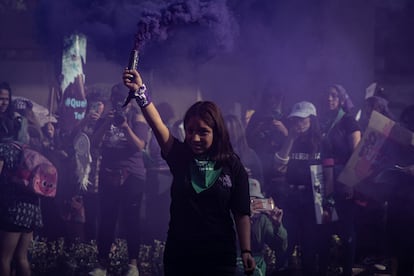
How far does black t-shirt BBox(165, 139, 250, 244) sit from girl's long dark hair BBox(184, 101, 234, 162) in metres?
0.07

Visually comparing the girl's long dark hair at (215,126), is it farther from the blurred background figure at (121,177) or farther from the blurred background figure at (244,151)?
the blurred background figure at (121,177)

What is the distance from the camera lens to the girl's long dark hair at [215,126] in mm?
3820

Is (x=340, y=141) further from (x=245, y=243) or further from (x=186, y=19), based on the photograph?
(x=245, y=243)

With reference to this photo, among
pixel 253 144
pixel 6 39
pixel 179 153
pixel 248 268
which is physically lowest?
pixel 248 268

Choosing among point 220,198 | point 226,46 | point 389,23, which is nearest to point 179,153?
point 220,198

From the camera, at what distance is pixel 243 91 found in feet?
25.3

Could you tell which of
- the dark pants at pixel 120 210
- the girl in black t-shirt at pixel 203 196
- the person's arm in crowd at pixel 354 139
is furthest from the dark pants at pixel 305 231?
the girl in black t-shirt at pixel 203 196

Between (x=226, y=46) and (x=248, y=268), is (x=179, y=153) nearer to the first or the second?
(x=248, y=268)

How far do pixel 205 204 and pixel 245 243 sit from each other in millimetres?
331

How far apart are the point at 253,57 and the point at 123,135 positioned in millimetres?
1725

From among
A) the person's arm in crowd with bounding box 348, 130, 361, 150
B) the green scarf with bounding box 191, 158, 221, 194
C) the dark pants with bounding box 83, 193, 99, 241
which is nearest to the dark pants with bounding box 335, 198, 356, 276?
the person's arm in crowd with bounding box 348, 130, 361, 150

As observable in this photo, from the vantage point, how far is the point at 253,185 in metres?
6.87

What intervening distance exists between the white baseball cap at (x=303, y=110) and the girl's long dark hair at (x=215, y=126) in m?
3.34

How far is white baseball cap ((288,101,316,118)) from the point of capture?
709 cm
